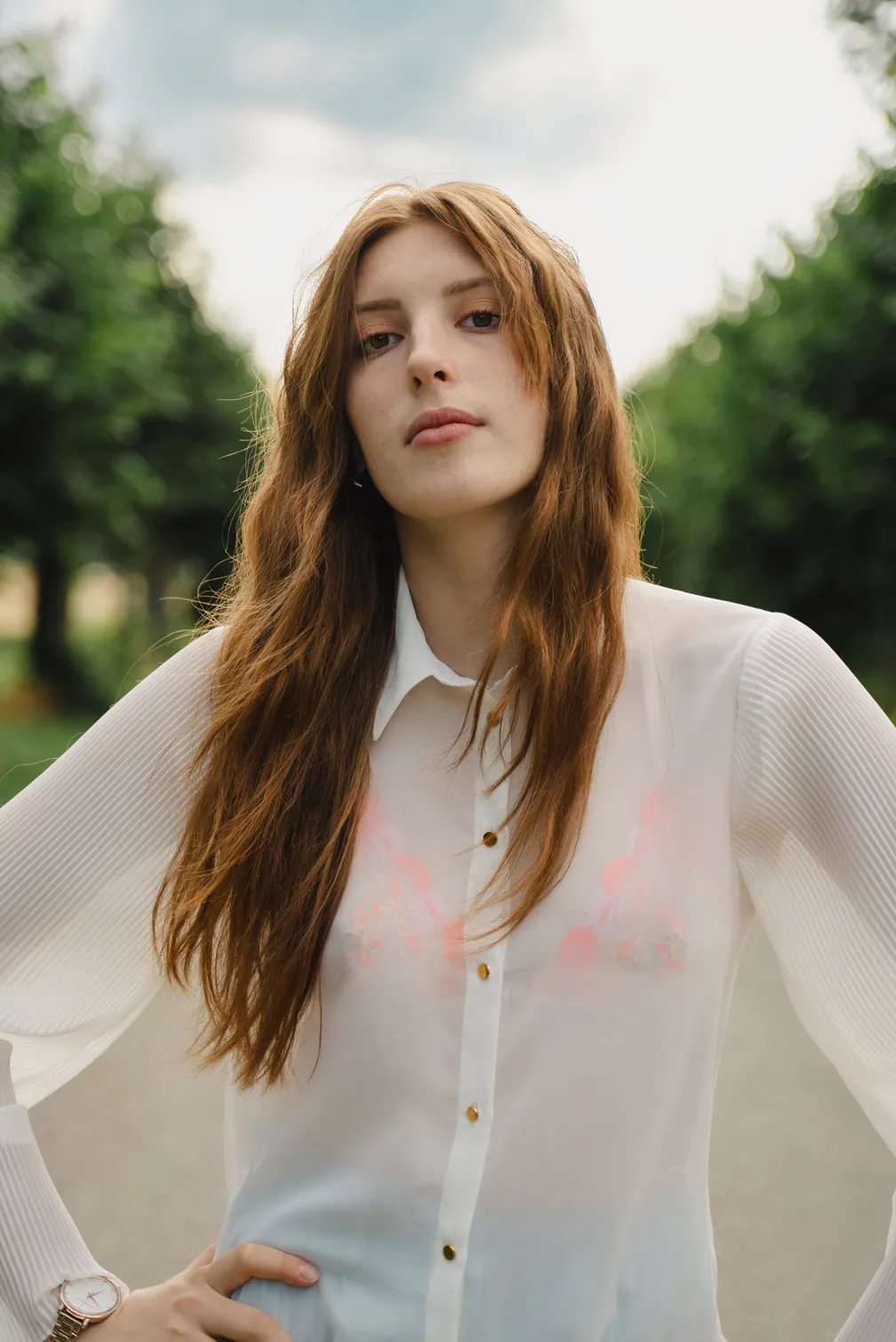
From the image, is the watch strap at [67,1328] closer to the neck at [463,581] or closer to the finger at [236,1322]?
the finger at [236,1322]

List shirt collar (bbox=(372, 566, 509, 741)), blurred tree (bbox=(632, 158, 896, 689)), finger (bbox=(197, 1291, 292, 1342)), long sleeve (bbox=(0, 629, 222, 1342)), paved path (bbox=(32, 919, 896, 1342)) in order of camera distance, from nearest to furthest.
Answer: finger (bbox=(197, 1291, 292, 1342)) → long sleeve (bbox=(0, 629, 222, 1342)) → shirt collar (bbox=(372, 566, 509, 741)) → paved path (bbox=(32, 919, 896, 1342)) → blurred tree (bbox=(632, 158, 896, 689))

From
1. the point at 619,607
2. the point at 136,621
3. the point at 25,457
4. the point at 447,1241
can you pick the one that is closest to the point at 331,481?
the point at 619,607

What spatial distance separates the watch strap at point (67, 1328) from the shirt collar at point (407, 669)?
3.13 feet

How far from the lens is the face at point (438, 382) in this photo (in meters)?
1.99

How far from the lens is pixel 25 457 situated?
1731 centimetres

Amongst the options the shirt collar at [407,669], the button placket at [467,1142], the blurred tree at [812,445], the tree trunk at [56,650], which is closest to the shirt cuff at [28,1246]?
the button placket at [467,1142]

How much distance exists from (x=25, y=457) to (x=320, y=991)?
1664 cm

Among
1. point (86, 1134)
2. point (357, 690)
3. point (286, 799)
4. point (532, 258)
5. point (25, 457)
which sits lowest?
point (86, 1134)

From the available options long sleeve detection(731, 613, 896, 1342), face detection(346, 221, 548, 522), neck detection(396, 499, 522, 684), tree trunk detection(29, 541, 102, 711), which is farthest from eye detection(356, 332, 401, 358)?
tree trunk detection(29, 541, 102, 711)

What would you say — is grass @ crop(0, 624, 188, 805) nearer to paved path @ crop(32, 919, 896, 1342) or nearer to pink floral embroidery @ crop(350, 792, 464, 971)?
paved path @ crop(32, 919, 896, 1342)

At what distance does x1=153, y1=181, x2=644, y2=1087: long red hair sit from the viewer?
1.91 m

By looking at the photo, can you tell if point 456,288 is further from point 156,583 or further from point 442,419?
point 156,583

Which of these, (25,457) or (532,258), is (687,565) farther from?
(532,258)

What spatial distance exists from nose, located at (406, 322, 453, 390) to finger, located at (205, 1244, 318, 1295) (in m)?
1.29
